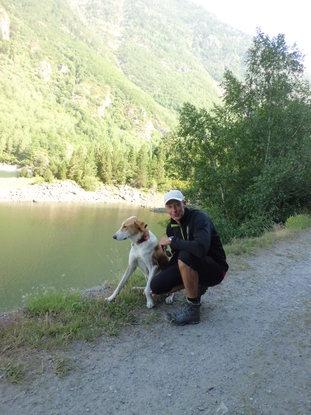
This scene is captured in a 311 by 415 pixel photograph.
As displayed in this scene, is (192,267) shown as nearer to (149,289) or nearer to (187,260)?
(187,260)

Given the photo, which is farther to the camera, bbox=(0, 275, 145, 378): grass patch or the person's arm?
the person's arm

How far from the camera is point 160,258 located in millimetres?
7547

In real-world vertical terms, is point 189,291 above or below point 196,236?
below

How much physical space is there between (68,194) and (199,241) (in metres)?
109

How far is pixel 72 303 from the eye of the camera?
743 cm

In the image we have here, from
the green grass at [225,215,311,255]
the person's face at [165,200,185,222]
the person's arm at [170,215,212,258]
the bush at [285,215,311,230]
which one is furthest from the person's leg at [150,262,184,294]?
Result: the bush at [285,215,311,230]

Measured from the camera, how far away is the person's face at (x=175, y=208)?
6.65 m

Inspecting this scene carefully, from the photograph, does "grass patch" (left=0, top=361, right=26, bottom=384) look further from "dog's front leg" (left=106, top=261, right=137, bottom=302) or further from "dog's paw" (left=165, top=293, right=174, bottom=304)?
"dog's paw" (left=165, top=293, right=174, bottom=304)

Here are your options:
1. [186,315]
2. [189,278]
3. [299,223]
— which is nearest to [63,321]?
[186,315]

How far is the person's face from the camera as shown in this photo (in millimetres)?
6650

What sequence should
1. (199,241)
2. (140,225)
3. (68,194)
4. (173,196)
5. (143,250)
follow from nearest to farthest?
(199,241) < (173,196) < (140,225) < (143,250) < (68,194)

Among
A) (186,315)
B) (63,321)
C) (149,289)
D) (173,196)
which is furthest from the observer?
(149,289)

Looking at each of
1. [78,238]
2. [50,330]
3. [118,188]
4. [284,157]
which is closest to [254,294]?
[50,330]

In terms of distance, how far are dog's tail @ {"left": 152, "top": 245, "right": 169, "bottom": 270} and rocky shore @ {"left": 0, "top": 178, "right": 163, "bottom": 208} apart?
99621 mm
